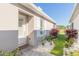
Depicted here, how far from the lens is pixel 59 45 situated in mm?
9242

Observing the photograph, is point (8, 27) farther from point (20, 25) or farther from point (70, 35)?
point (70, 35)

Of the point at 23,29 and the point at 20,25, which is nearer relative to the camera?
the point at 20,25

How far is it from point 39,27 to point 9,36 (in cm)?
436

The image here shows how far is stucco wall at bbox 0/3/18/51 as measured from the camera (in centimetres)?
757

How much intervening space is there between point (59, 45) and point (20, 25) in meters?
2.82

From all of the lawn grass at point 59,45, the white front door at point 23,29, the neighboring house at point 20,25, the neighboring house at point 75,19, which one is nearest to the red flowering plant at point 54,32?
the lawn grass at point 59,45

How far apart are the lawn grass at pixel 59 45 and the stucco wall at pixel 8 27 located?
2169mm

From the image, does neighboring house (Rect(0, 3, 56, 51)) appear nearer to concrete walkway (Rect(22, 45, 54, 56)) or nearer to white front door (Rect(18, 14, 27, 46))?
white front door (Rect(18, 14, 27, 46))

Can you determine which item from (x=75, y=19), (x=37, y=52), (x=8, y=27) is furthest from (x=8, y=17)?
(x=75, y=19)

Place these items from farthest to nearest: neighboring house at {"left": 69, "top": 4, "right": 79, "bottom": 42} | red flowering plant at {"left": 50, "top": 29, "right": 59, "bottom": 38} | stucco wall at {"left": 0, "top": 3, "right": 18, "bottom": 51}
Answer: red flowering plant at {"left": 50, "top": 29, "right": 59, "bottom": 38} < neighboring house at {"left": 69, "top": 4, "right": 79, "bottom": 42} < stucco wall at {"left": 0, "top": 3, "right": 18, "bottom": 51}

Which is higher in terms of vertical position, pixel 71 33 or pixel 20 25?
pixel 20 25

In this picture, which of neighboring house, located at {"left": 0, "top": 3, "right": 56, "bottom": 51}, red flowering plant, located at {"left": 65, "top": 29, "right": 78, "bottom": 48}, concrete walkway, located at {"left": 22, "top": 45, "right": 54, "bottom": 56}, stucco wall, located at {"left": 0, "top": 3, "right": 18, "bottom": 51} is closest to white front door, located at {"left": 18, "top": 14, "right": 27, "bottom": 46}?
neighboring house, located at {"left": 0, "top": 3, "right": 56, "bottom": 51}

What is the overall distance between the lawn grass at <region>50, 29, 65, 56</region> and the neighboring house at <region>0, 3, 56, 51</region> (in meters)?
0.73

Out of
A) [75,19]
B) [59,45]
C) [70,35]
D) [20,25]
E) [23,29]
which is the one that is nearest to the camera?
[70,35]
